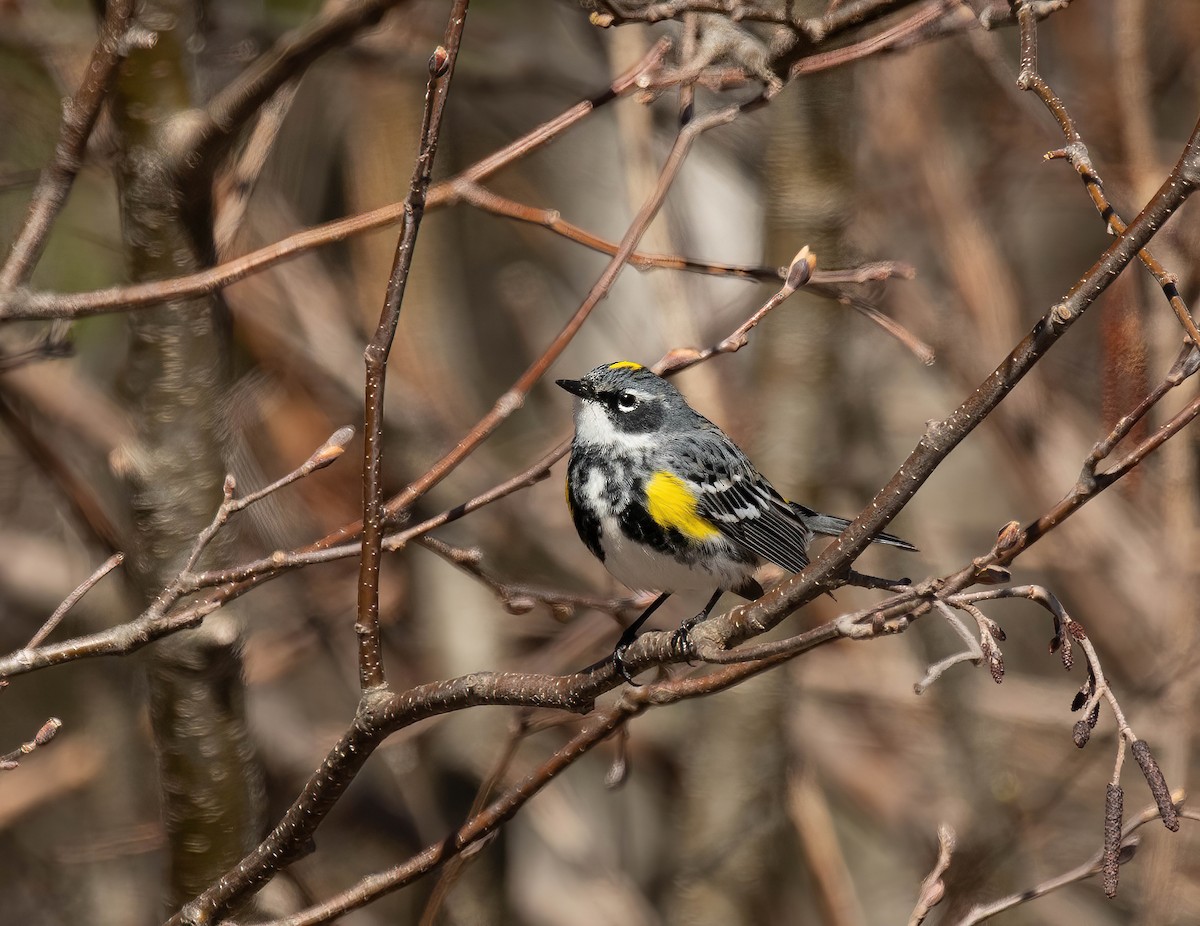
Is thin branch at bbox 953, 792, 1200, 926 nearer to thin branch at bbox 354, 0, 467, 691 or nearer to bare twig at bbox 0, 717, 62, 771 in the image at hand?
thin branch at bbox 354, 0, 467, 691

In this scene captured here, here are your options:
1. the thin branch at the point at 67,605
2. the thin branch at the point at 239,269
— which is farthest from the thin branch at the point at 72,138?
the thin branch at the point at 67,605

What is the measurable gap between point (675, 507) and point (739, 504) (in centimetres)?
30

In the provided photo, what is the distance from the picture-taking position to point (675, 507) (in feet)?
10.8

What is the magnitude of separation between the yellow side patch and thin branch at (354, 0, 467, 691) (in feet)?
4.39

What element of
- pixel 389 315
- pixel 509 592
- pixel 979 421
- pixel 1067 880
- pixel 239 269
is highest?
pixel 239 269

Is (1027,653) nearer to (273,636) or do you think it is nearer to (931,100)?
(931,100)

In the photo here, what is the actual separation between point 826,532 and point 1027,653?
3.51 m

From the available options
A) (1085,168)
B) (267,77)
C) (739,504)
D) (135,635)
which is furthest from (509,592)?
(1085,168)

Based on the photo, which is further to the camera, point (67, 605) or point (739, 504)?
point (739, 504)

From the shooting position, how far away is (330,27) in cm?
234

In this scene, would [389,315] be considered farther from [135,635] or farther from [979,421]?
[979,421]

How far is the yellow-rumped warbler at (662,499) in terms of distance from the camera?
3.26 metres

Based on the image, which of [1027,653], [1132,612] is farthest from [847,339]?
[1027,653]

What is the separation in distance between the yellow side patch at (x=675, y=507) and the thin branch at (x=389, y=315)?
4.39 feet
